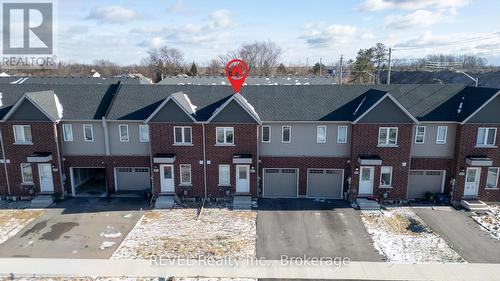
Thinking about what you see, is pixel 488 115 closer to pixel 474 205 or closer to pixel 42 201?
pixel 474 205

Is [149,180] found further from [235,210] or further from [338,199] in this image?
[338,199]

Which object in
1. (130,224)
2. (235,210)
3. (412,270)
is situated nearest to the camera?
(412,270)

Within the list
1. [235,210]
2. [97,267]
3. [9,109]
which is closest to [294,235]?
[235,210]

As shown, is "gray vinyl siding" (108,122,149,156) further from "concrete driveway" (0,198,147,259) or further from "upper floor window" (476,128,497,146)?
"upper floor window" (476,128,497,146)

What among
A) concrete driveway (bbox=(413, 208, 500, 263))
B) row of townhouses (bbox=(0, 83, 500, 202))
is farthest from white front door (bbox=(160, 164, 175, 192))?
concrete driveway (bbox=(413, 208, 500, 263))

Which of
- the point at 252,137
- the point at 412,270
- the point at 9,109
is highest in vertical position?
the point at 9,109

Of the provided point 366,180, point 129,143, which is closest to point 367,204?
point 366,180

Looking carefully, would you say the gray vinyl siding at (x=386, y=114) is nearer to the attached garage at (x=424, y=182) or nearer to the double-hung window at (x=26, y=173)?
the attached garage at (x=424, y=182)
